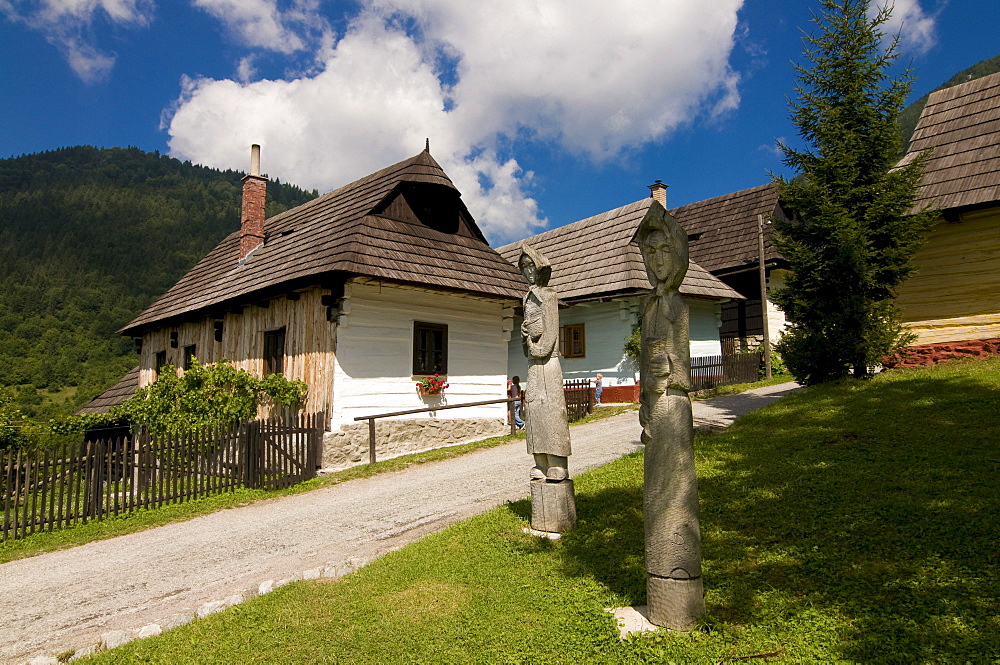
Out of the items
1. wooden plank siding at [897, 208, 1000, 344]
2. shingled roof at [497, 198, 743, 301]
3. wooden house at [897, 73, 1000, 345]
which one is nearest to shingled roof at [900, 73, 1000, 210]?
wooden house at [897, 73, 1000, 345]

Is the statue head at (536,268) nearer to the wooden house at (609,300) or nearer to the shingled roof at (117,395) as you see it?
the wooden house at (609,300)

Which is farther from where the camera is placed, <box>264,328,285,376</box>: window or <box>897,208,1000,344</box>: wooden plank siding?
<box>264,328,285,376</box>: window

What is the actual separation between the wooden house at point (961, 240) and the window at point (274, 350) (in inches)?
568

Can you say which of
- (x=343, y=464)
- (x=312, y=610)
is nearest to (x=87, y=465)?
(x=343, y=464)

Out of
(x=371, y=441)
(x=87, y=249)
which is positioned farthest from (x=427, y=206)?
(x=87, y=249)

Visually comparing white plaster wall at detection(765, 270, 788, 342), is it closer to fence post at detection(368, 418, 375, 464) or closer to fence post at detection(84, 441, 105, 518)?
fence post at detection(368, 418, 375, 464)

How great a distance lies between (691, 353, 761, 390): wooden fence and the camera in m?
18.4

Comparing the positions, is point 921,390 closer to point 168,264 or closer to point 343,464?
point 343,464

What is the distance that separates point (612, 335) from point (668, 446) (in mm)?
15361

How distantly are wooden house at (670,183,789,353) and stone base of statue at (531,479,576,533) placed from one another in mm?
17280

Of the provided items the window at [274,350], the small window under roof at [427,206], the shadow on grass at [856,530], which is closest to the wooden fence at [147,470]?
the window at [274,350]

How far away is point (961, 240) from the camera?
41.1ft

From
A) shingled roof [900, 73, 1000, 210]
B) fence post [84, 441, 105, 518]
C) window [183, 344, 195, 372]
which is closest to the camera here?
fence post [84, 441, 105, 518]

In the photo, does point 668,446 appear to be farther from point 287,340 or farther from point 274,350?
point 274,350
